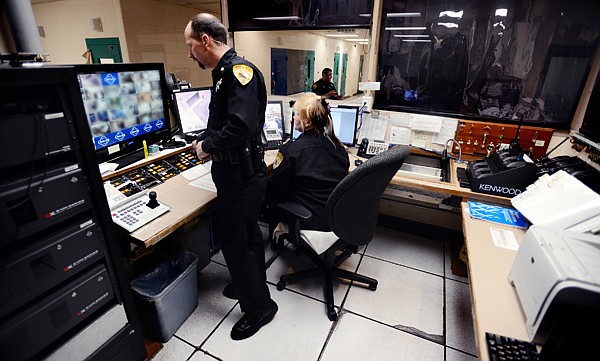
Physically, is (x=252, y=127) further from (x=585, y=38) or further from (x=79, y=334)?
(x=585, y=38)

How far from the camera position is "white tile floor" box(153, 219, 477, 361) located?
5.35 feet

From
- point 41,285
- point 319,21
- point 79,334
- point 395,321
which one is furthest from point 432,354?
point 319,21

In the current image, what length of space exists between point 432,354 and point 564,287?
1.00 metres

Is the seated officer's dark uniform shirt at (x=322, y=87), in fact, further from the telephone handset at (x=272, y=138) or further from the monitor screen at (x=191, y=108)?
the monitor screen at (x=191, y=108)

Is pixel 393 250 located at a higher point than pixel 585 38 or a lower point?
lower

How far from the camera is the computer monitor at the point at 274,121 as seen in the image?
261cm

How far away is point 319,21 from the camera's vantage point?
98.2 inches

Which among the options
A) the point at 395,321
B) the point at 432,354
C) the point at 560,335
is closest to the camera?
the point at 560,335

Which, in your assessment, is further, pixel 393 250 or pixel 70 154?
pixel 393 250

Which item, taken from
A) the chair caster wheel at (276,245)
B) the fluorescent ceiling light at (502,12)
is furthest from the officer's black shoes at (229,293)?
the fluorescent ceiling light at (502,12)

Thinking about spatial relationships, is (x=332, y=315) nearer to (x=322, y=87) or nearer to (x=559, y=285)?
(x=559, y=285)

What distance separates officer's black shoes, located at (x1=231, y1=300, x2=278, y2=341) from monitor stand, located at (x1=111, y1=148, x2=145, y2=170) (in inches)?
45.8

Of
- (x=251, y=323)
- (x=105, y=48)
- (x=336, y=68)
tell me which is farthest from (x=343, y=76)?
(x=251, y=323)

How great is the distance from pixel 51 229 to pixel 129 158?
3.01 feet
